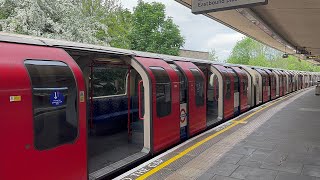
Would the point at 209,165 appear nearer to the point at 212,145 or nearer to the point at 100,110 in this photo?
the point at 212,145

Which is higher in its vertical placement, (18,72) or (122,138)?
A: (18,72)

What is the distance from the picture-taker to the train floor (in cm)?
608

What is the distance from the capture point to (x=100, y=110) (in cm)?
872

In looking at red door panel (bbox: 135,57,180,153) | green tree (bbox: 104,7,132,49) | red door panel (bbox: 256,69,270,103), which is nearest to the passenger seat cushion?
red door panel (bbox: 135,57,180,153)

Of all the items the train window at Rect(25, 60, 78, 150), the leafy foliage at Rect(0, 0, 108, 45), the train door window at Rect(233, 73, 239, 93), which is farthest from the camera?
the leafy foliage at Rect(0, 0, 108, 45)

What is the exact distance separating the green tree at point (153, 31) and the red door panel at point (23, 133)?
26.4m

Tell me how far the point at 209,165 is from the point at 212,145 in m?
1.55

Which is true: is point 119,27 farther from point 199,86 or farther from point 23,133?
point 23,133

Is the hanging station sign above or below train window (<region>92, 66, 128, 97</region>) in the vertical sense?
above

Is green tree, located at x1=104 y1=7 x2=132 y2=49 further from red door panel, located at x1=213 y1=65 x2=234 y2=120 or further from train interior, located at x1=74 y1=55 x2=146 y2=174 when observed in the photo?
train interior, located at x1=74 y1=55 x2=146 y2=174

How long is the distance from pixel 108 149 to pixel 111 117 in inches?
76.0

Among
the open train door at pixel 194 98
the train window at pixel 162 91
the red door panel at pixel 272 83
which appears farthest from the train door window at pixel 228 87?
the red door panel at pixel 272 83

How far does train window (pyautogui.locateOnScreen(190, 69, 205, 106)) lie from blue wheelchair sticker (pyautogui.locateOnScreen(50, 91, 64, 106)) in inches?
207

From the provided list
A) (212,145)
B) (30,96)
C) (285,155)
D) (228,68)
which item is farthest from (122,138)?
(228,68)
